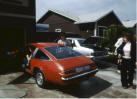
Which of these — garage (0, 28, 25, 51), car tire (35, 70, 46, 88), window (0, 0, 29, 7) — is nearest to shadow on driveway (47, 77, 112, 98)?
car tire (35, 70, 46, 88)

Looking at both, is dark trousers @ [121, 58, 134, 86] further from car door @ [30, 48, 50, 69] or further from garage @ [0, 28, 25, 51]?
garage @ [0, 28, 25, 51]

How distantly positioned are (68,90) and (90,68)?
1066 millimetres

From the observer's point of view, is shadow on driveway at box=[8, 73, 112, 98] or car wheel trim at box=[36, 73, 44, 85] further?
car wheel trim at box=[36, 73, 44, 85]

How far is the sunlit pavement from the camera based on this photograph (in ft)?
16.1

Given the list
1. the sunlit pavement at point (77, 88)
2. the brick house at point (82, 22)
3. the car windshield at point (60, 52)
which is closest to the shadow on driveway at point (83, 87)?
the sunlit pavement at point (77, 88)

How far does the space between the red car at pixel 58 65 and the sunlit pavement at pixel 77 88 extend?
42cm

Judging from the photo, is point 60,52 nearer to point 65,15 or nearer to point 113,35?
point 113,35

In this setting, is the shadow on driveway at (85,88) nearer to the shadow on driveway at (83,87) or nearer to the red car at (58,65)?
the shadow on driveway at (83,87)

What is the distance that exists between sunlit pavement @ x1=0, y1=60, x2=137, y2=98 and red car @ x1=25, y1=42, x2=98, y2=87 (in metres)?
0.42

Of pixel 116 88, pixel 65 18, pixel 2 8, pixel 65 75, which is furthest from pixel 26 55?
pixel 65 18

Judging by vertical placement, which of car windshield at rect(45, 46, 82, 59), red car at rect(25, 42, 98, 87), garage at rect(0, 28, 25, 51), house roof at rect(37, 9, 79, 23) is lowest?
red car at rect(25, 42, 98, 87)

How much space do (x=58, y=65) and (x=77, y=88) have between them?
1287 mm

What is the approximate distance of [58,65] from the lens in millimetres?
4836

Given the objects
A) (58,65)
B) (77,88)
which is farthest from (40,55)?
(77,88)
